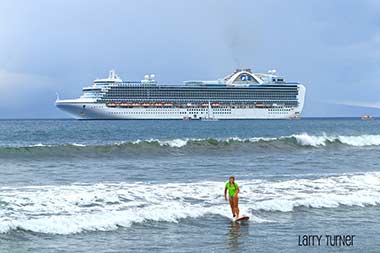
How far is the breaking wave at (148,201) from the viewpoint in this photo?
12.3 metres

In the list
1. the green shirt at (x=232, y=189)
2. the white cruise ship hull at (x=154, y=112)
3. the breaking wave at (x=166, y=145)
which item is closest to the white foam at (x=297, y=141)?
the breaking wave at (x=166, y=145)

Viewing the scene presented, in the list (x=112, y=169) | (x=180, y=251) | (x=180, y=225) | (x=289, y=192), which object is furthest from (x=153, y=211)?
(x=112, y=169)

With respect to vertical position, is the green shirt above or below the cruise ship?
below

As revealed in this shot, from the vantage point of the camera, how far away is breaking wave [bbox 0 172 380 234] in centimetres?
1234

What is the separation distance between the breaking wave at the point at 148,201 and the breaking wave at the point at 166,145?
48.5ft

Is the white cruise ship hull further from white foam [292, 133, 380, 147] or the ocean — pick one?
the ocean

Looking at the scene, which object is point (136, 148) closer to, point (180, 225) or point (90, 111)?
point (180, 225)

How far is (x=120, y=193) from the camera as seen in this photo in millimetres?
16203

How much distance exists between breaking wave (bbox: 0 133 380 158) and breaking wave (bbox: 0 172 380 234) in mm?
14775

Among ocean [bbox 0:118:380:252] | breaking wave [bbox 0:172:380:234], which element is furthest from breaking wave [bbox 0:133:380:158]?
breaking wave [bbox 0:172:380:234]

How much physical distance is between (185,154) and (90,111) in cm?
7775

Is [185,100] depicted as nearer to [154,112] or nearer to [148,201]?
[154,112]

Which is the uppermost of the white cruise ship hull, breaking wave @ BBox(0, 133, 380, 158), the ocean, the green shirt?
the white cruise ship hull

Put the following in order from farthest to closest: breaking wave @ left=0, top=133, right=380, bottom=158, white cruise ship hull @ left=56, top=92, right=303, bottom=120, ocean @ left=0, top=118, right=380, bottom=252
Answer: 1. white cruise ship hull @ left=56, top=92, right=303, bottom=120
2. breaking wave @ left=0, top=133, right=380, bottom=158
3. ocean @ left=0, top=118, right=380, bottom=252
